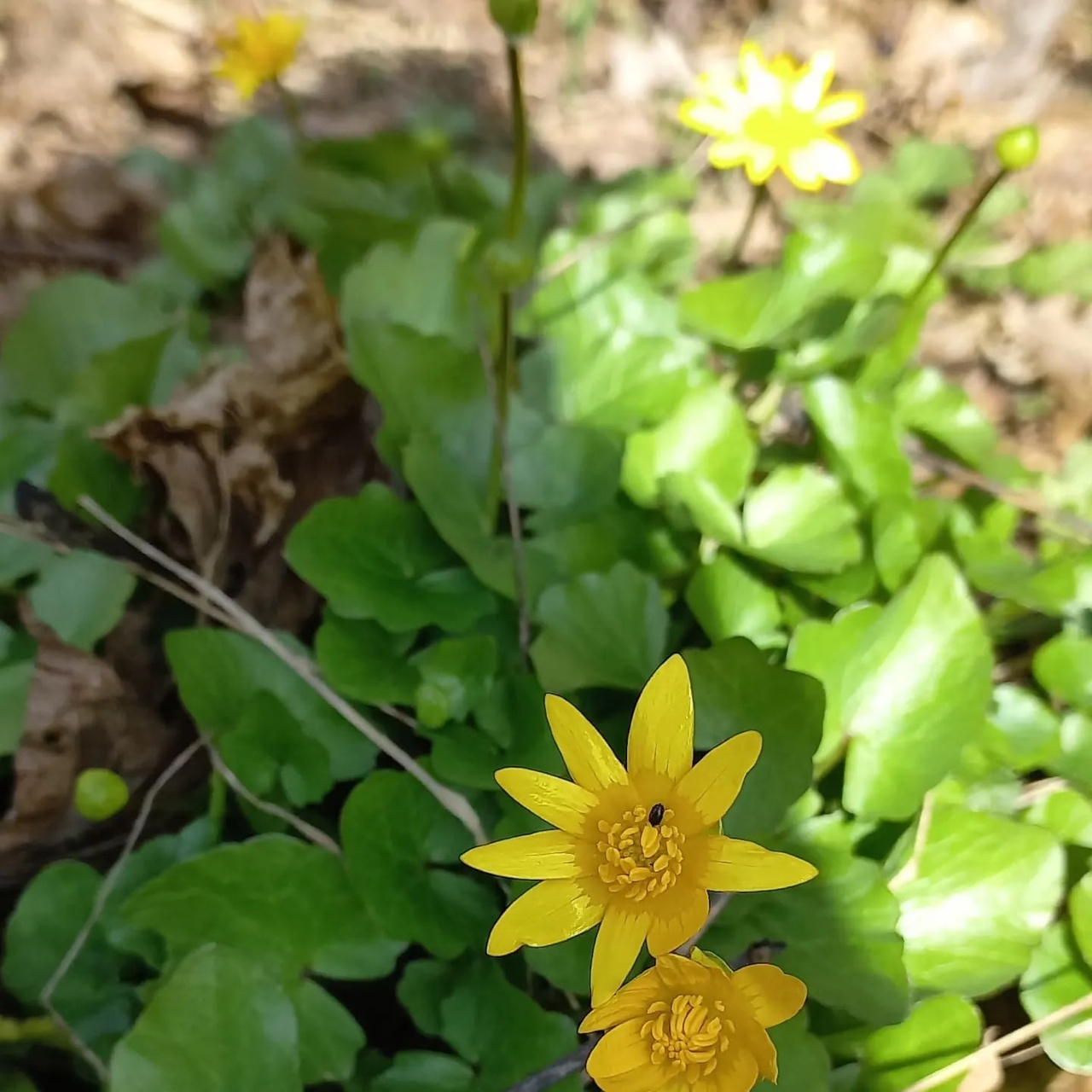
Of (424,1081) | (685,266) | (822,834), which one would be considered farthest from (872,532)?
(424,1081)

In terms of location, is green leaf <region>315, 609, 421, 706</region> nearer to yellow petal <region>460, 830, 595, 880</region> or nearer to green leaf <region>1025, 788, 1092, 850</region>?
yellow petal <region>460, 830, 595, 880</region>

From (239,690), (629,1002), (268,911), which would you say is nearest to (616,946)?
(629,1002)

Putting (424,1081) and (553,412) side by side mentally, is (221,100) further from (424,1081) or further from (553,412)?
(424,1081)

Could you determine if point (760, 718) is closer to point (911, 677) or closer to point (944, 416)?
point (911, 677)

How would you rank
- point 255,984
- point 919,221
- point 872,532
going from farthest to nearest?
1. point 919,221
2. point 872,532
3. point 255,984

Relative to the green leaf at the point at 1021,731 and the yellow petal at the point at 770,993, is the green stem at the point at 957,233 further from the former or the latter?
the yellow petal at the point at 770,993

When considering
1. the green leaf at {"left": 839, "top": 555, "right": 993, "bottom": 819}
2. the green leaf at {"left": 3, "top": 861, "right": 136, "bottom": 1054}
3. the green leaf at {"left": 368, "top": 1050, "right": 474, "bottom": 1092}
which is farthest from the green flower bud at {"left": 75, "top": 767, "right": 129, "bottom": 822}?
the green leaf at {"left": 839, "top": 555, "right": 993, "bottom": 819}
